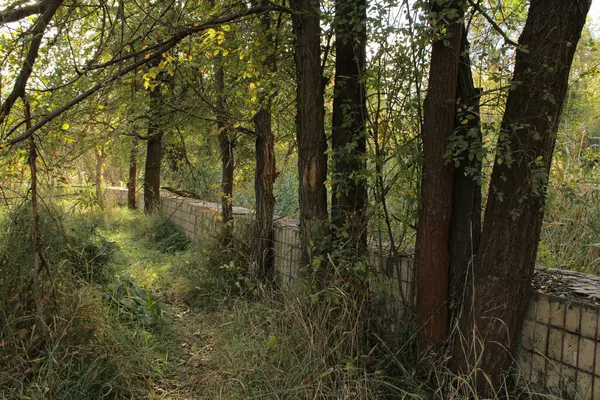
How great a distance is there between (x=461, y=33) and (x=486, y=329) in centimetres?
175

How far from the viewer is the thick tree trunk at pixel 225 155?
565cm

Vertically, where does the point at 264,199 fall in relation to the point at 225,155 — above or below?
below

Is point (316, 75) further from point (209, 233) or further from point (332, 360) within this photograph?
point (209, 233)

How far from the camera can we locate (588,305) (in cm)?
237

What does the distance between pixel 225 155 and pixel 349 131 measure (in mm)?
3297

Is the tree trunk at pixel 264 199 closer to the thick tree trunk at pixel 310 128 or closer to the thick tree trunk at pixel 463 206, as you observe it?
the thick tree trunk at pixel 310 128

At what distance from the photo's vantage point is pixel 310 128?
3719 mm

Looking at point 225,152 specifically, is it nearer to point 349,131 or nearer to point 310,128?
point 310,128

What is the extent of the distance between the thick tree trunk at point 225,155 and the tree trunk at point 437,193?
2.91 meters

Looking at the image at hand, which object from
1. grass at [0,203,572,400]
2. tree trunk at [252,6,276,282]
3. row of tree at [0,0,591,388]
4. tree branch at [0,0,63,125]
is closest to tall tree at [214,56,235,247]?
tree trunk at [252,6,276,282]

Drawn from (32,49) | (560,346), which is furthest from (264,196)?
(560,346)

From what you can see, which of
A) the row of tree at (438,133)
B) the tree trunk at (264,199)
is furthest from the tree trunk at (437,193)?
the tree trunk at (264,199)

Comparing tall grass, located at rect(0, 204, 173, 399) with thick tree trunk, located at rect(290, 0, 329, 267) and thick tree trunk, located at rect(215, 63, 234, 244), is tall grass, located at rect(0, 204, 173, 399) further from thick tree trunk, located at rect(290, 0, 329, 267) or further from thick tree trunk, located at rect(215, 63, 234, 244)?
thick tree trunk, located at rect(215, 63, 234, 244)

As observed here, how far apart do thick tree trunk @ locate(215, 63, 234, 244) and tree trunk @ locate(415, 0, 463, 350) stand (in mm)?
2910
